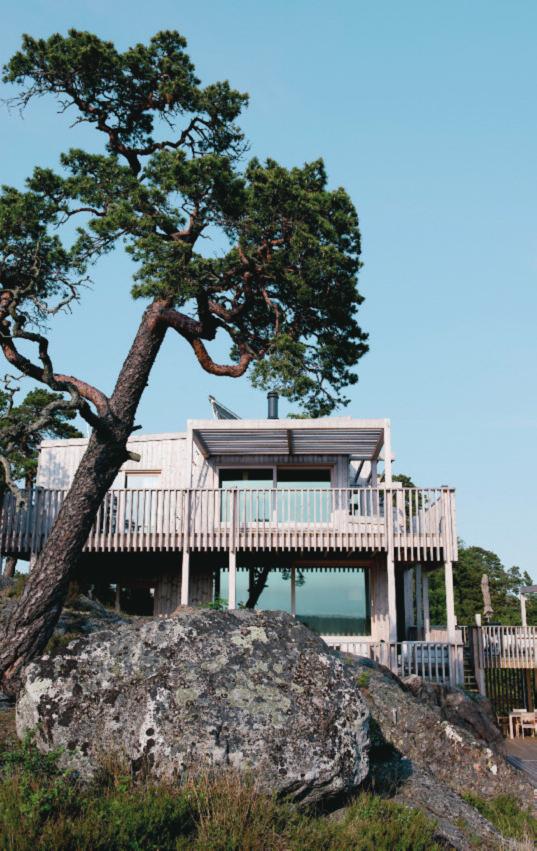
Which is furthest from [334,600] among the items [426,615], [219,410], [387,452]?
[219,410]

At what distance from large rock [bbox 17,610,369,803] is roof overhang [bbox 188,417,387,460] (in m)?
13.1

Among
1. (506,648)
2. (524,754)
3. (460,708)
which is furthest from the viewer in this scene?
(506,648)

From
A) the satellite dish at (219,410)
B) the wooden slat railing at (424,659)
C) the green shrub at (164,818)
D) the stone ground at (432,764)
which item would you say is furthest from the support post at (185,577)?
the green shrub at (164,818)

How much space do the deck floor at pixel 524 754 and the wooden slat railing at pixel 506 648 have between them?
1.99 metres

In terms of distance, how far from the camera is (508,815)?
362 inches

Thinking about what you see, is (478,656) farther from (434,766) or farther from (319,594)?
(434,766)

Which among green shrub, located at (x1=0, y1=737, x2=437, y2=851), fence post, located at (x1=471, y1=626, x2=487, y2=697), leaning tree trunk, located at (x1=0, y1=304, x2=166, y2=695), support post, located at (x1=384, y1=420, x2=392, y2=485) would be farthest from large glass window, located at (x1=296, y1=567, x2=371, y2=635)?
green shrub, located at (x1=0, y1=737, x2=437, y2=851)

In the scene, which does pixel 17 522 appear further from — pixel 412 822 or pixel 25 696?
pixel 412 822

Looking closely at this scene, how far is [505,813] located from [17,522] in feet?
49.0

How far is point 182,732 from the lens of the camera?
7043mm

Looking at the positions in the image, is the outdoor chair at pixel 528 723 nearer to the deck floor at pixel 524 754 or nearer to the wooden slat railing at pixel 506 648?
the deck floor at pixel 524 754

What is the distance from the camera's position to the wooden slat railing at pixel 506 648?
2209cm

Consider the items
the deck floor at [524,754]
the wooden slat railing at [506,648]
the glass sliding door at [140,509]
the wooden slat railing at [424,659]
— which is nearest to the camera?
the deck floor at [524,754]

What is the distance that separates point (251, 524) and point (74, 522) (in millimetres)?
9671
